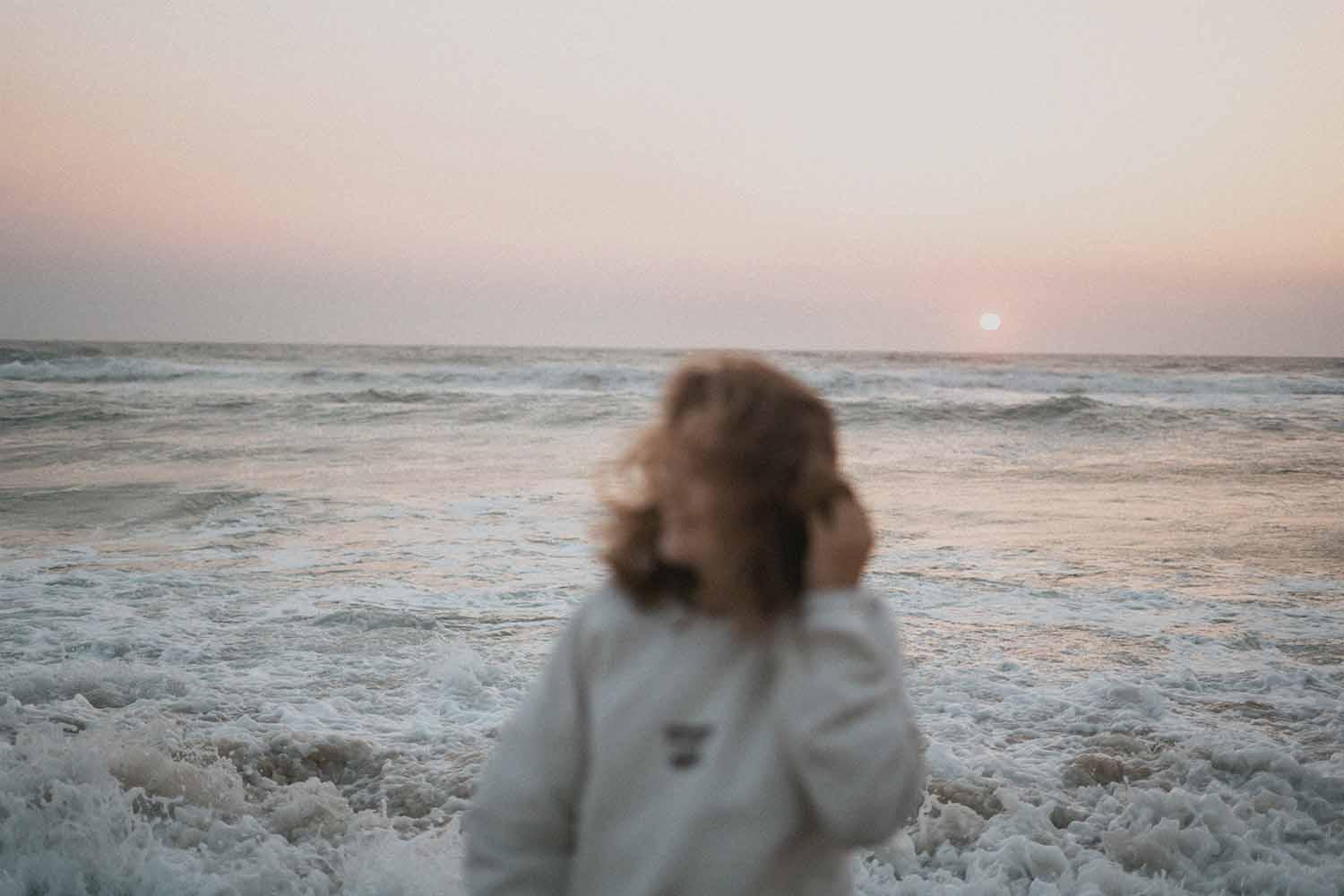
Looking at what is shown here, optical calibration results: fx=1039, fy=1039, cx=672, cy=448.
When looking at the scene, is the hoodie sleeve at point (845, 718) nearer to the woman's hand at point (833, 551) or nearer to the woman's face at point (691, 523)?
the woman's hand at point (833, 551)

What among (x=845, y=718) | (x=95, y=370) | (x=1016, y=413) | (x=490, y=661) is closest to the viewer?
(x=845, y=718)

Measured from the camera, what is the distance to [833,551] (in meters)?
1.33

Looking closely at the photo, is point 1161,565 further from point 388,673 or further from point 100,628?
point 100,628

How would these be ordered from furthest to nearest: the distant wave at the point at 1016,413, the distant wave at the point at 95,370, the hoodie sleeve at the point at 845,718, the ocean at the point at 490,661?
the distant wave at the point at 95,370 < the distant wave at the point at 1016,413 < the ocean at the point at 490,661 < the hoodie sleeve at the point at 845,718

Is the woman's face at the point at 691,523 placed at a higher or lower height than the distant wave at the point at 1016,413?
higher

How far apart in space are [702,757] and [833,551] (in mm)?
329

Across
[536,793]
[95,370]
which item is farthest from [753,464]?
[95,370]

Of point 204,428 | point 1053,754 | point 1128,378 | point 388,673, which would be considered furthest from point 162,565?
point 1128,378

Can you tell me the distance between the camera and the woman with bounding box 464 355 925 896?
1312 millimetres

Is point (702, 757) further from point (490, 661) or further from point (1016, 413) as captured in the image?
point (1016, 413)

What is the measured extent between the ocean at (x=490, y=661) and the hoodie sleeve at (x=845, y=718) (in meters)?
2.51

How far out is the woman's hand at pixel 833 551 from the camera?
1.33 meters

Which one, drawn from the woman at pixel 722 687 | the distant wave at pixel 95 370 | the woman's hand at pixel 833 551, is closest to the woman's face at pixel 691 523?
the woman at pixel 722 687

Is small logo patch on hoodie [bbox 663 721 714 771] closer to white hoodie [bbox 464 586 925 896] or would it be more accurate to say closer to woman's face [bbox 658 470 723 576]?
white hoodie [bbox 464 586 925 896]
